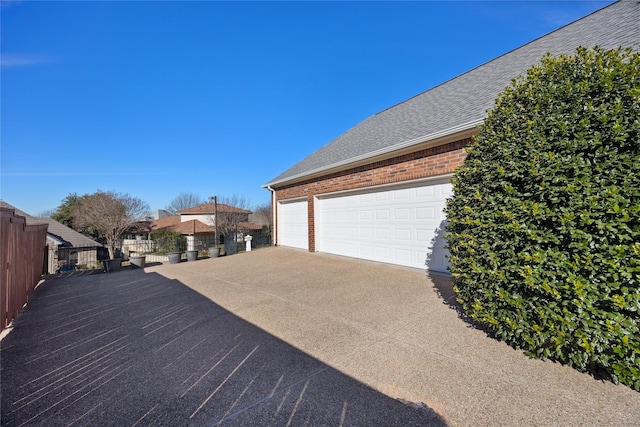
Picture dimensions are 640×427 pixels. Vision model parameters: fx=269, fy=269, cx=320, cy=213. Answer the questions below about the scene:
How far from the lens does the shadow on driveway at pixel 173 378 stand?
210 centimetres

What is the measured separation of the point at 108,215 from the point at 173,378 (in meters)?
28.1

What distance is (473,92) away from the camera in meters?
7.14

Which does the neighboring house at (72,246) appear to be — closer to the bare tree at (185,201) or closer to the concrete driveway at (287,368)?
the concrete driveway at (287,368)

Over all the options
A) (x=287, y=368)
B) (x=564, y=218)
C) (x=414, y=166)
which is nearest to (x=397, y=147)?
(x=414, y=166)

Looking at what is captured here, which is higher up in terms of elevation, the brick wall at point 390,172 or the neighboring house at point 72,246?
the brick wall at point 390,172

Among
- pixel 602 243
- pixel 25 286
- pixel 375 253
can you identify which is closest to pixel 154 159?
pixel 25 286

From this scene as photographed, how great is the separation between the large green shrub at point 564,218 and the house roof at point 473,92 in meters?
2.31

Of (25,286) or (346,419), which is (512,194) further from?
(25,286)

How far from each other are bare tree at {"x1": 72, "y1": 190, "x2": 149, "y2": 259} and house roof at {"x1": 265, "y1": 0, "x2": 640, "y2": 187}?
2339 centimetres

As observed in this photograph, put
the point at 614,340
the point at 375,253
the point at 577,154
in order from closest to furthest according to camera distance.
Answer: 1. the point at 614,340
2. the point at 577,154
3. the point at 375,253

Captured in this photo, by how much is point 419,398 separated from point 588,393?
4.47ft

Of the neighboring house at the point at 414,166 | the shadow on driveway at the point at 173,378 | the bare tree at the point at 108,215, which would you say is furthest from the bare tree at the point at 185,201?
the shadow on driveway at the point at 173,378

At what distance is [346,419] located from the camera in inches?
79.7

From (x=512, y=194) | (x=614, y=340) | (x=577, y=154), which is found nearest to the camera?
(x=614, y=340)
